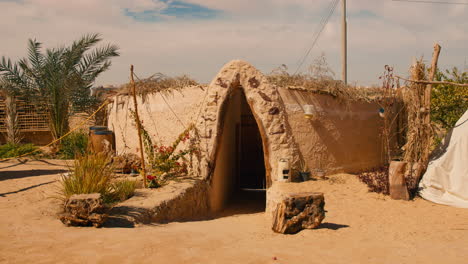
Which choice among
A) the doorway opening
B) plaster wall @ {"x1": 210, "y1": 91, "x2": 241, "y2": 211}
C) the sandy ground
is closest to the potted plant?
the sandy ground

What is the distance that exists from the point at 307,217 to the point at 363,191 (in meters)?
3.24

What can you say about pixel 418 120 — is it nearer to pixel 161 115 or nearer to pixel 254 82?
pixel 254 82

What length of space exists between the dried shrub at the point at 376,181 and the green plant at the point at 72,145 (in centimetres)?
805

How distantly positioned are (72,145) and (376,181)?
8.96 m

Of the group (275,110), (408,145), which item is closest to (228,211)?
(275,110)

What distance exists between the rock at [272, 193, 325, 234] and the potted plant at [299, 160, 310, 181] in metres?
2.95

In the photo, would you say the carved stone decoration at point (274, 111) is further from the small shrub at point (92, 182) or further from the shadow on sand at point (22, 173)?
the shadow on sand at point (22, 173)

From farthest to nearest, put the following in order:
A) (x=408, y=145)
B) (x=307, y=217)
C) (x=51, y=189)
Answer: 1. (x=408, y=145)
2. (x=51, y=189)
3. (x=307, y=217)

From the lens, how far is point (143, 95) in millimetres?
10117

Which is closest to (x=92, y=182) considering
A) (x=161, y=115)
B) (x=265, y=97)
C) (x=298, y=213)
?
(x=298, y=213)

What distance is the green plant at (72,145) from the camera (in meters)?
12.0

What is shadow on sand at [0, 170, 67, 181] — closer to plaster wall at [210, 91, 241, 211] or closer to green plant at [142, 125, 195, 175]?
green plant at [142, 125, 195, 175]

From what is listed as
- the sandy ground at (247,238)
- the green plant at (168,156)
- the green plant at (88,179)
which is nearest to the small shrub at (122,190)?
the green plant at (88,179)

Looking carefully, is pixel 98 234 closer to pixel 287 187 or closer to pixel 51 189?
pixel 51 189
